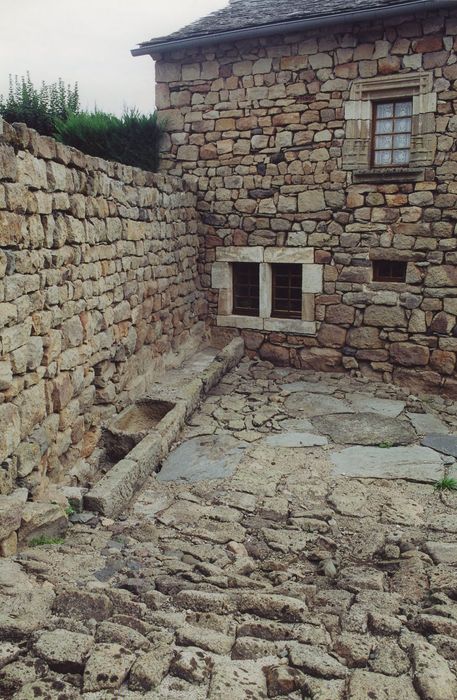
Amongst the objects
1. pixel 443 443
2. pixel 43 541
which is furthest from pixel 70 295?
pixel 443 443

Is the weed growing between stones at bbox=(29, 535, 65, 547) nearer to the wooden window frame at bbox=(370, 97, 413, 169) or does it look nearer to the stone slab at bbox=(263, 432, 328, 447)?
the stone slab at bbox=(263, 432, 328, 447)

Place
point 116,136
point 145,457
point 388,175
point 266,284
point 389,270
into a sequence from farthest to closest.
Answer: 1. point 266,284
2. point 116,136
3. point 389,270
4. point 388,175
5. point 145,457

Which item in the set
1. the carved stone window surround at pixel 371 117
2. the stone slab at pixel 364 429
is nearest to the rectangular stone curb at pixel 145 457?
the stone slab at pixel 364 429

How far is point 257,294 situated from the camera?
28.2ft

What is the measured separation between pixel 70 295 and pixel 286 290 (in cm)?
418

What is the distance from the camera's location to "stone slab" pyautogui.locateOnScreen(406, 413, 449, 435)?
6.23m

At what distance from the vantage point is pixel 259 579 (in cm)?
333

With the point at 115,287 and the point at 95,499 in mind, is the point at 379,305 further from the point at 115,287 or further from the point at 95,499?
the point at 95,499

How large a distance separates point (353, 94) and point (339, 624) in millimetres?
6644

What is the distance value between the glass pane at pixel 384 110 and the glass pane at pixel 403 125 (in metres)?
0.14

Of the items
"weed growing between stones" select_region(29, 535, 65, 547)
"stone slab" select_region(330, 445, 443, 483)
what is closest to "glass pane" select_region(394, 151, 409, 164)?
"stone slab" select_region(330, 445, 443, 483)

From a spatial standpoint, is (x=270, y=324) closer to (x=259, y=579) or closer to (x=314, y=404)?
(x=314, y=404)

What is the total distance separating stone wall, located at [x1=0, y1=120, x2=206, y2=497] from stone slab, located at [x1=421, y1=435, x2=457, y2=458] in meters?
3.17

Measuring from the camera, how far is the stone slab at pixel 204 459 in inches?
202
